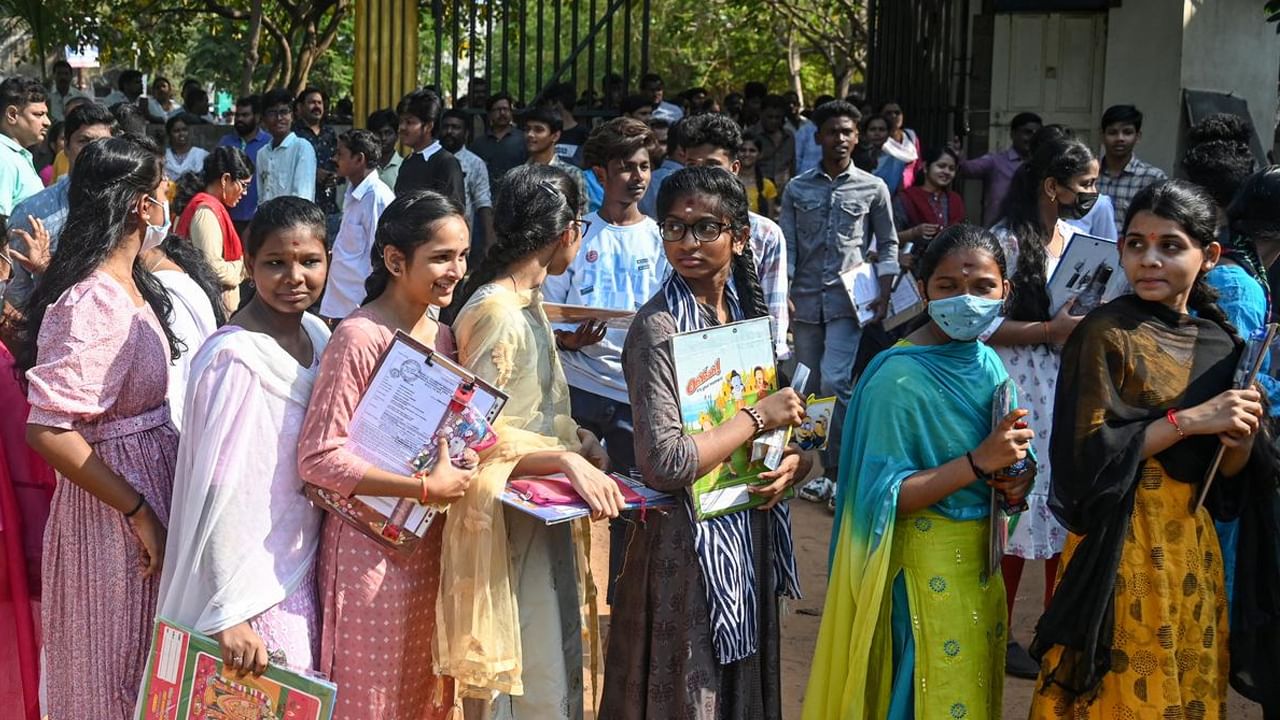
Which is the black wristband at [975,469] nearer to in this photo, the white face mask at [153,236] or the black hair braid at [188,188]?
the white face mask at [153,236]

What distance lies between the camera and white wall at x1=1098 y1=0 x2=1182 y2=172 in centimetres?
1054

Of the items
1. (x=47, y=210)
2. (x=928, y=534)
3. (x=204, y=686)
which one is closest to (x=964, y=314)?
(x=928, y=534)

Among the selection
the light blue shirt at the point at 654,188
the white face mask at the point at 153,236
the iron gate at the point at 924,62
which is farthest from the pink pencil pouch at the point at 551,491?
the iron gate at the point at 924,62

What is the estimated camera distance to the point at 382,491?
→ 3025 millimetres

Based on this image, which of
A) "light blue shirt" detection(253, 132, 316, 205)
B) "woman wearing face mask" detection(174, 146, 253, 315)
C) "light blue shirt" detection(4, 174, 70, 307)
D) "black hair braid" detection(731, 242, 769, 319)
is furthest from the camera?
"light blue shirt" detection(253, 132, 316, 205)

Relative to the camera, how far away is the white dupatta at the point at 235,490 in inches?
118

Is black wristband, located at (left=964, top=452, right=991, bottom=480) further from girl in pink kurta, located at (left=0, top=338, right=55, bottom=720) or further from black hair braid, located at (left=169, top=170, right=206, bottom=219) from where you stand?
black hair braid, located at (left=169, top=170, right=206, bottom=219)

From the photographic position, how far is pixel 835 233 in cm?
714

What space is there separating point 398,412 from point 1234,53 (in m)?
9.59

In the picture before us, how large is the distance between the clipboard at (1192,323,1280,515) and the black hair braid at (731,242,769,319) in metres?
1.15

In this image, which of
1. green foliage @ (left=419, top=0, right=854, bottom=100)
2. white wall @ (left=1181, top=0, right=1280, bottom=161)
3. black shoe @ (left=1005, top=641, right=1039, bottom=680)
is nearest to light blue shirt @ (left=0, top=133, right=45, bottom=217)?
black shoe @ (left=1005, top=641, right=1039, bottom=680)

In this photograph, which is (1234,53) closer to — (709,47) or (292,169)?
(292,169)

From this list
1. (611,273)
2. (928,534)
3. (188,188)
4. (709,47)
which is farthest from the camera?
(709,47)

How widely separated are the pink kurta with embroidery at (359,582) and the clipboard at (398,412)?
0.04 meters
